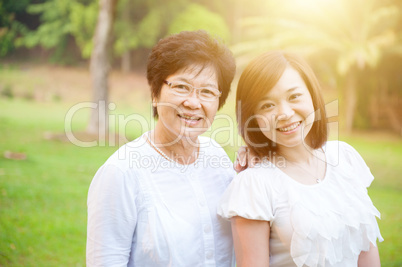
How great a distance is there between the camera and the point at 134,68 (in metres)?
7.13

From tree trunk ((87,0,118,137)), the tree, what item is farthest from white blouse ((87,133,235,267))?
the tree

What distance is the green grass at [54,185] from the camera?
3439mm

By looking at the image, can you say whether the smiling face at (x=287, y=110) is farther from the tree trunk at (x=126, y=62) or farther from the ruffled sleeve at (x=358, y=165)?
the tree trunk at (x=126, y=62)

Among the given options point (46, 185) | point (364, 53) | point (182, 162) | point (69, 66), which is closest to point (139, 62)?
point (69, 66)

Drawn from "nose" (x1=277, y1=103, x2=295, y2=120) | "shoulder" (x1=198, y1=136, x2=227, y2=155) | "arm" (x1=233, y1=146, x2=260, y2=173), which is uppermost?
"nose" (x1=277, y1=103, x2=295, y2=120)

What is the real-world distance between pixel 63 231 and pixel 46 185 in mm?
1087

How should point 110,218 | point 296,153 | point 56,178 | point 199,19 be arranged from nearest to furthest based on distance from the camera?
point 110,218 < point 296,153 < point 56,178 < point 199,19

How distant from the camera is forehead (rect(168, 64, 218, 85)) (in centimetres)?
137

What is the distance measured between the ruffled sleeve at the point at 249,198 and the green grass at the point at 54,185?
94.7 inches

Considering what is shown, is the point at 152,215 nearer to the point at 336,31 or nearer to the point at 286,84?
the point at 286,84

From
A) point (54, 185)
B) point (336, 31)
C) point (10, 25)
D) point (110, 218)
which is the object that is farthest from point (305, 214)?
point (336, 31)

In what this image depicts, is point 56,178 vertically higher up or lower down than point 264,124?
lower down

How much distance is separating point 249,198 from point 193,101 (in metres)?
0.39

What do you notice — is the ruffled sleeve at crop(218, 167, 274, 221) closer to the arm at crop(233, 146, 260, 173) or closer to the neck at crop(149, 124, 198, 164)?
the arm at crop(233, 146, 260, 173)
